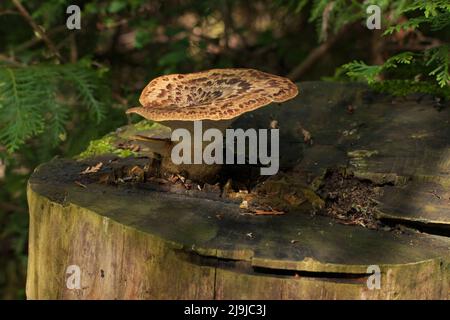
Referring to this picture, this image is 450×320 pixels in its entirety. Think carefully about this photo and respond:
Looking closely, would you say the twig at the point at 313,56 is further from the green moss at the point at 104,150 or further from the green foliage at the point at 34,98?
the green moss at the point at 104,150

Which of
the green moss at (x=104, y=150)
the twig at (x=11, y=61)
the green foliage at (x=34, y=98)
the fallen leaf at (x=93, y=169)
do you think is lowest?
the fallen leaf at (x=93, y=169)

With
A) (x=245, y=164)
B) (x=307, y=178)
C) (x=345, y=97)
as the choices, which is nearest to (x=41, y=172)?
(x=245, y=164)

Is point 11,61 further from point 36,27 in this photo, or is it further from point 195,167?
point 195,167

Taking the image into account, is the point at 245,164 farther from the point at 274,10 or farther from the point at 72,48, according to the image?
the point at 274,10

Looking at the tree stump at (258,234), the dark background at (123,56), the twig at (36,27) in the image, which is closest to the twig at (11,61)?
the dark background at (123,56)

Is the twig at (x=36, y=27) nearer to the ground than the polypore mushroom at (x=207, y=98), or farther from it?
farther from it

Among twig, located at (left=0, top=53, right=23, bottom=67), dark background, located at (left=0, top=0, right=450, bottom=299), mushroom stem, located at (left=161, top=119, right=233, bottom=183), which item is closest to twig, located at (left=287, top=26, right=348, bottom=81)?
dark background, located at (left=0, top=0, right=450, bottom=299)
